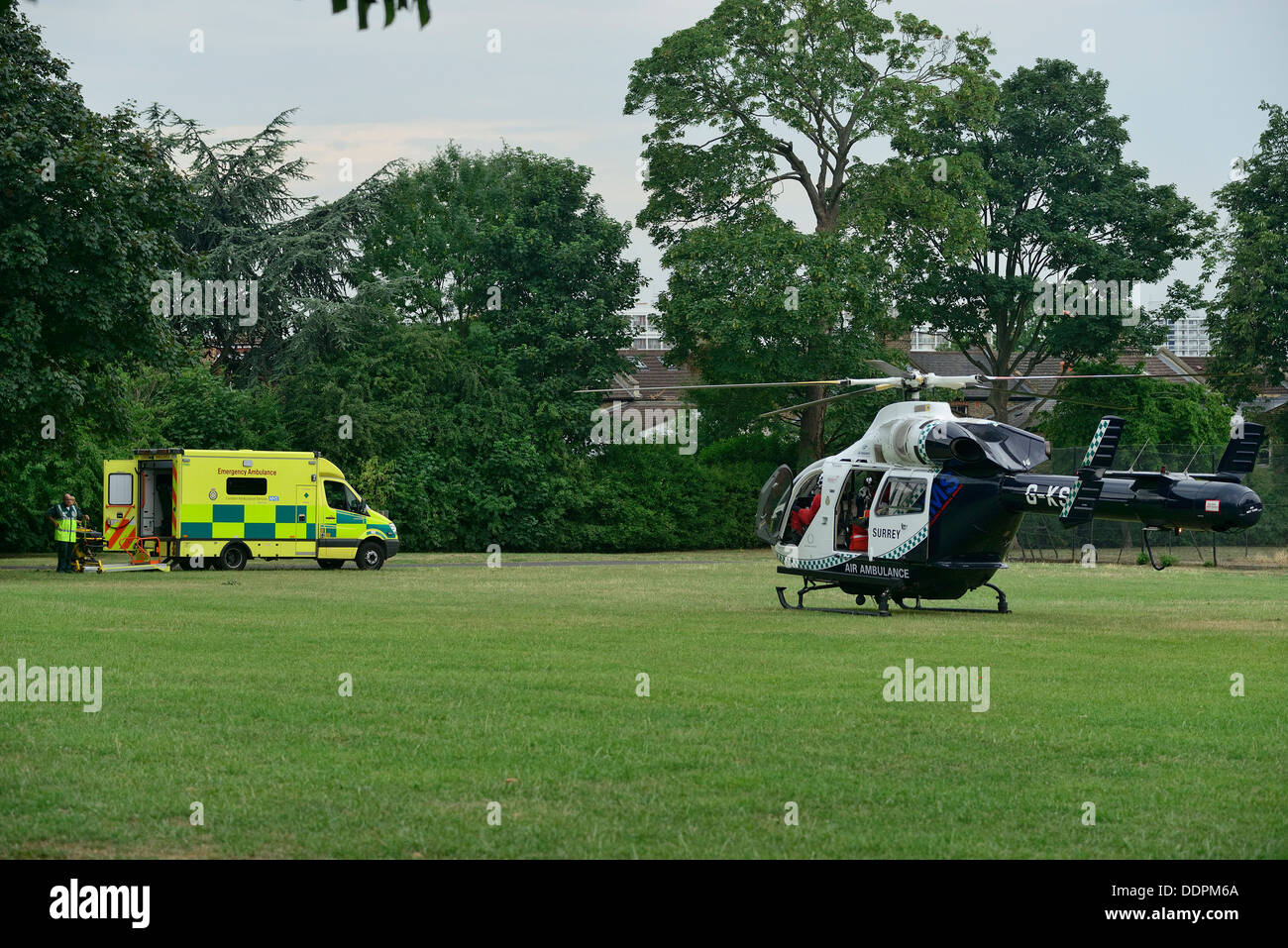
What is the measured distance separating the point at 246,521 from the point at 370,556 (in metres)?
3.11

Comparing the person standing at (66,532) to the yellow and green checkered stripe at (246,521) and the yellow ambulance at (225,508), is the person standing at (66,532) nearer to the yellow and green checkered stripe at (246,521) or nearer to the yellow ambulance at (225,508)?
the yellow ambulance at (225,508)

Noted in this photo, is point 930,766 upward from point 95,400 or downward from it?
downward

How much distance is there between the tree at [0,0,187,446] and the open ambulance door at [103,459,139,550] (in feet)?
7.93

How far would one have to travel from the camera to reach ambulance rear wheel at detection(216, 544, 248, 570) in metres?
34.0

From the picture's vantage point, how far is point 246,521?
34.1 m

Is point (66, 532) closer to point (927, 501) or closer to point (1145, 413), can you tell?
point (927, 501)

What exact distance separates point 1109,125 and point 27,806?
162 feet

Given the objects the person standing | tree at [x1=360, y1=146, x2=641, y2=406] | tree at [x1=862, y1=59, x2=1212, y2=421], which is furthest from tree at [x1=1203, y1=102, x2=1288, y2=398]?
the person standing

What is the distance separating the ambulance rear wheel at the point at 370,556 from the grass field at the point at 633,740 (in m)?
15.1

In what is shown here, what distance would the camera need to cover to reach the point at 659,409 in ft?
201

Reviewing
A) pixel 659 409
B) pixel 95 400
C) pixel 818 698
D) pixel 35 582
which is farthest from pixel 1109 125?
pixel 818 698

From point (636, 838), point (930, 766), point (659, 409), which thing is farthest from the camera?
point (659, 409)

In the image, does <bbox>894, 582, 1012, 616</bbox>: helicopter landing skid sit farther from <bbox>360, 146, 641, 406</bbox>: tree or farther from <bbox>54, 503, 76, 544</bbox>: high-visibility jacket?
<bbox>360, 146, 641, 406</bbox>: tree
